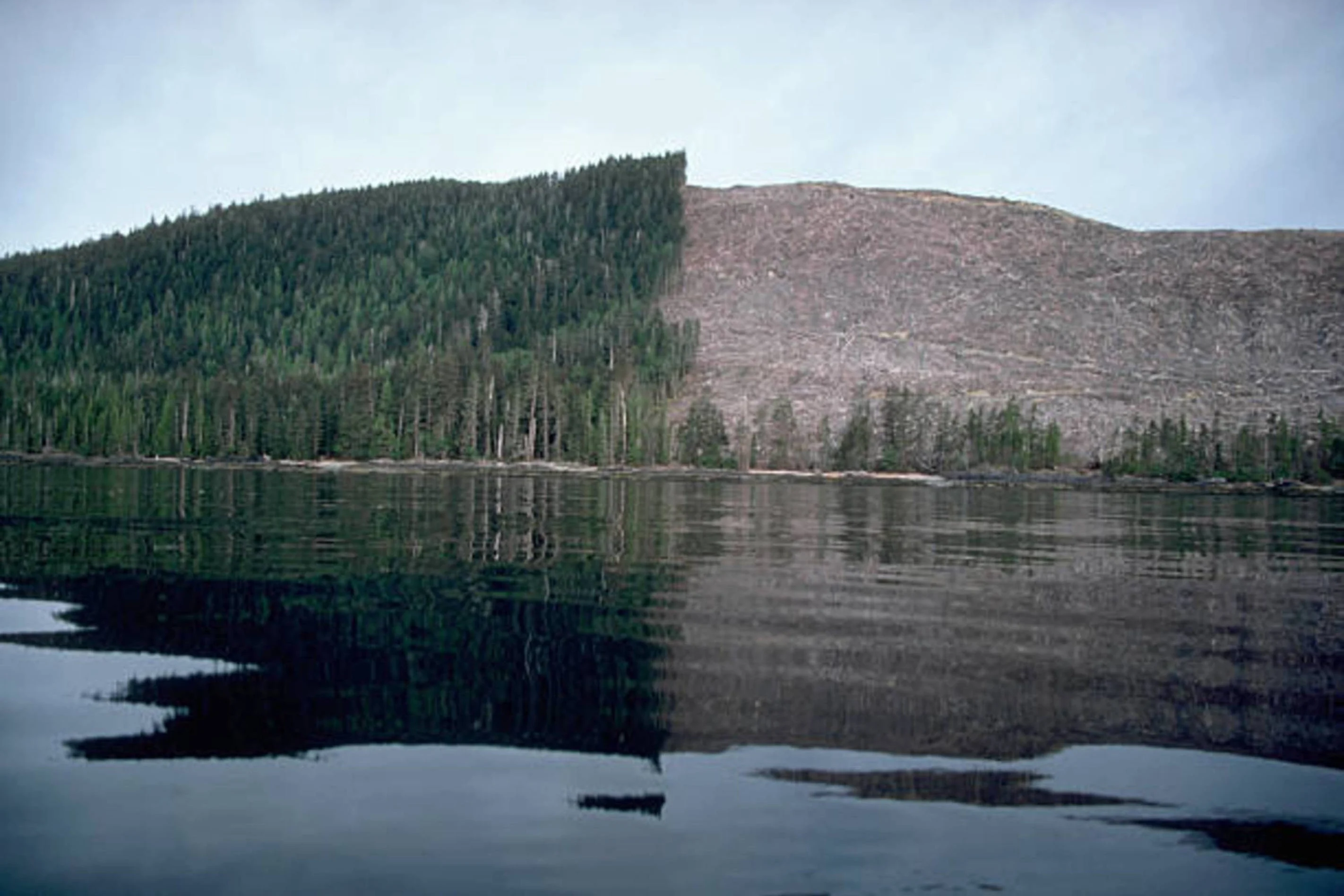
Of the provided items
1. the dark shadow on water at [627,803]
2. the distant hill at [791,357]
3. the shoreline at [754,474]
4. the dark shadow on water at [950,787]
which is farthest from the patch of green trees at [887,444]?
the dark shadow on water at [627,803]

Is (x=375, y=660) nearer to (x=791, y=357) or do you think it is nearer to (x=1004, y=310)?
(x=791, y=357)

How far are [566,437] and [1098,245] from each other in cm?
11215

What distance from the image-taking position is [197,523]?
29.6m

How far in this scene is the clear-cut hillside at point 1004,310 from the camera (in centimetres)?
12644

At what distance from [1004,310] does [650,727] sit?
155 metres

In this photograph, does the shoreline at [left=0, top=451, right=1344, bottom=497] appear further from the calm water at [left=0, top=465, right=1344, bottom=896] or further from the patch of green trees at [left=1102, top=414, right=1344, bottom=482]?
the calm water at [left=0, top=465, right=1344, bottom=896]

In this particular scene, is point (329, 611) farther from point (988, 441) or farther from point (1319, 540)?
point (988, 441)

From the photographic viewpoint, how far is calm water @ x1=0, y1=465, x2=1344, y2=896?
7.09 meters

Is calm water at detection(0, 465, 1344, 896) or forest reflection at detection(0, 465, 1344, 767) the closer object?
calm water at detection(0, 465, 1344, 896)

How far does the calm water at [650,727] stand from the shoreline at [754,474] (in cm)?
6695

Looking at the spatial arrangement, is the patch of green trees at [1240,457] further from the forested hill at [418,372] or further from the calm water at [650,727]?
the calm water at [650,727]

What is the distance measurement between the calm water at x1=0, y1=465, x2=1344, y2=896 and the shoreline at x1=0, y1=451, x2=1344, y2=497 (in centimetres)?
6695

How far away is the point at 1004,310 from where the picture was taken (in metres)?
155

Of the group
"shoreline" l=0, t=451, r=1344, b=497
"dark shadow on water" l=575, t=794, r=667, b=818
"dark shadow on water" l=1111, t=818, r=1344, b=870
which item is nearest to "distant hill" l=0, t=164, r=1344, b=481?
"shoreline" l=0, t=451, r=1344, b=497
